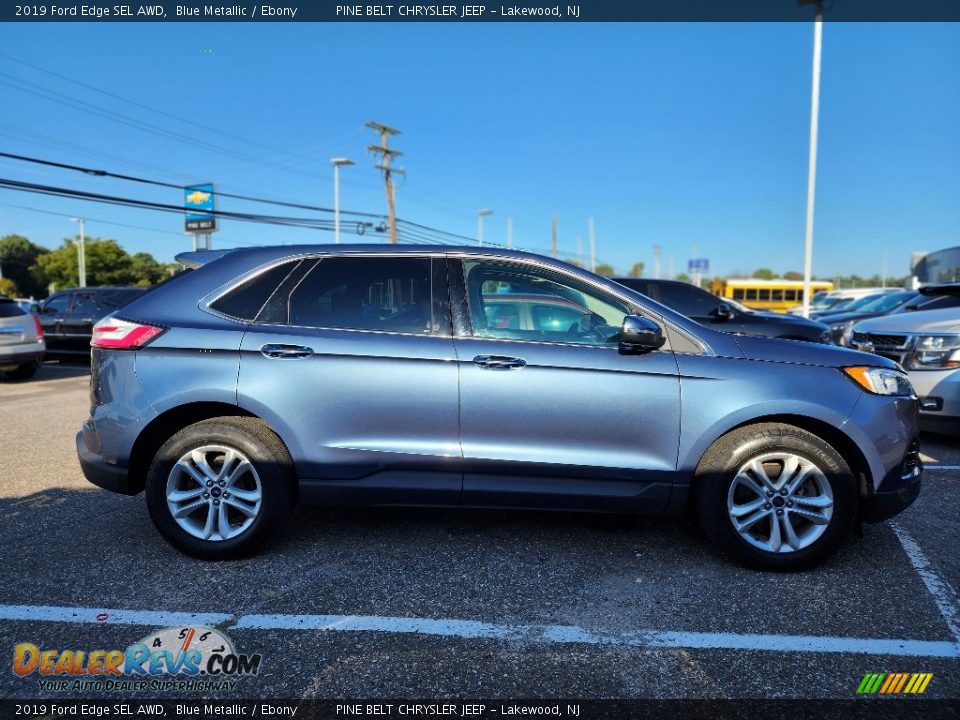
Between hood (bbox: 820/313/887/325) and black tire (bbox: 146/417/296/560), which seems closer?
black tire (bbox: 146/417/296/560)

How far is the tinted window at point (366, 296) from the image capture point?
11.0 feet

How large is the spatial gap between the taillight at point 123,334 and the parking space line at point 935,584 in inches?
163

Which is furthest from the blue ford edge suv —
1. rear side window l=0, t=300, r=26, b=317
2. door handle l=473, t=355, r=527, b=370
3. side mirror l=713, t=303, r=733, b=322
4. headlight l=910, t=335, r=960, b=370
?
rear side window l=0, t=300, r=26, b=317

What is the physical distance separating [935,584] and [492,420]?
242cm

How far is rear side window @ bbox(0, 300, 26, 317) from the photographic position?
10327mm

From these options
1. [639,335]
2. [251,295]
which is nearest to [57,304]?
[251,295]

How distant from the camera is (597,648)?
2533 millimetres

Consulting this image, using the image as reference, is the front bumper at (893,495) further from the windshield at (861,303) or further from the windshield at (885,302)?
the windshield at (861,303)

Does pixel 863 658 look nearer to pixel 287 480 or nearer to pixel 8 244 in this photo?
pixel 287 480

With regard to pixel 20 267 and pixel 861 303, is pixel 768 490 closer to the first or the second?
pixel 861 303

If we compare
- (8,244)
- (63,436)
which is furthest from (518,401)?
(8,244)

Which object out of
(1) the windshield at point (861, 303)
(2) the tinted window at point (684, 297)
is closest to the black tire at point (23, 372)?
(2) the tinted window at point (684, 297)

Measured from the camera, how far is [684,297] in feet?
30.1

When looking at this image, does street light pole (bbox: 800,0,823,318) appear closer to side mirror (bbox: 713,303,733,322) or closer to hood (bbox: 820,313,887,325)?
hood (bbox: 820,313,887,325)
